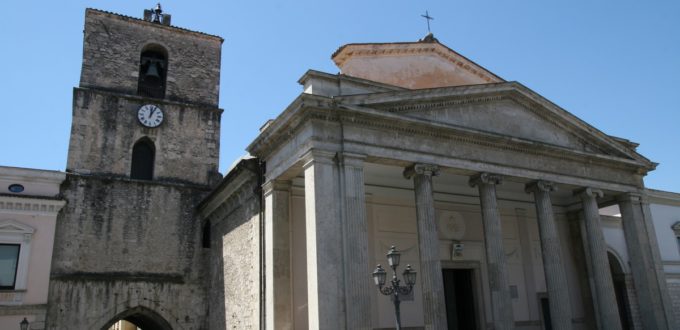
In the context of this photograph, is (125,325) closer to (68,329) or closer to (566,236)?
(68,329)

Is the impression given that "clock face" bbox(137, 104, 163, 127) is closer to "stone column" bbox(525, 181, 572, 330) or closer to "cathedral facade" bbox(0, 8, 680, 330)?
"cathedral facade" bbox(0, 8, 680, 330)

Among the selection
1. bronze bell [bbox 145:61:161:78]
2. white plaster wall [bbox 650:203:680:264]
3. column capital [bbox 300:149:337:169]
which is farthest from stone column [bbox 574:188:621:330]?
bronze bell [bbox 145:61:161:78]

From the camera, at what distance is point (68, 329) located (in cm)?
1555

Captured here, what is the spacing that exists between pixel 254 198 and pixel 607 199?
10.2 metres

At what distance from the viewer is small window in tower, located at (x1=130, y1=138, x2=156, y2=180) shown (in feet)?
59.7

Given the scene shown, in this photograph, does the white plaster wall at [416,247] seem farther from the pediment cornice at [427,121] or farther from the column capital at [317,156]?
the column capital at [317,156]

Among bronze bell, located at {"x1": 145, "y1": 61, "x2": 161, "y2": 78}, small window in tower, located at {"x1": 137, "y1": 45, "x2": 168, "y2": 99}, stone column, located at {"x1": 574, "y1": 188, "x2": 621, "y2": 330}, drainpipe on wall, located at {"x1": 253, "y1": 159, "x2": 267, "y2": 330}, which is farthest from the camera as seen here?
bronze bell, located at {"x1": 145, "y1": 61, "x2": 161, "y2": 78}

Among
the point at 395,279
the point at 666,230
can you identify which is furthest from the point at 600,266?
the point at 666,230

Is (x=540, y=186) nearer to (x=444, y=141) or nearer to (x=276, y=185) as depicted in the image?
(x=444, y=141)

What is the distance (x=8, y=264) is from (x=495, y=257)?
1293cm

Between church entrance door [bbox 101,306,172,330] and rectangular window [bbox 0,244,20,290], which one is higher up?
rectangular window [bbox 0,244,20,290]

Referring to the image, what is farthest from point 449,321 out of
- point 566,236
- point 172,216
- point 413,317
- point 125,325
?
A: point 125,325

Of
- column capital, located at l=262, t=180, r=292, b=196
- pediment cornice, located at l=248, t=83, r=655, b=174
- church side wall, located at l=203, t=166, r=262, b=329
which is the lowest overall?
church side wall, located at l=203, t=166, r=262, b=329

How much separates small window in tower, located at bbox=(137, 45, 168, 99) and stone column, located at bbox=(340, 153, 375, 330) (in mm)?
10834
